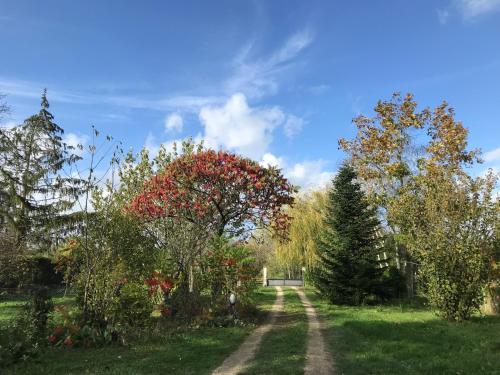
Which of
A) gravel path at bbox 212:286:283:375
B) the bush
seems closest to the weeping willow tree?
gravel path at bbox 212:286:283:375

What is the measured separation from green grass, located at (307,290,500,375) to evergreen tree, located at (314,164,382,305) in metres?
5.62

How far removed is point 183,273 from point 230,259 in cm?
163

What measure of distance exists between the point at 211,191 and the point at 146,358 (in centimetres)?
761

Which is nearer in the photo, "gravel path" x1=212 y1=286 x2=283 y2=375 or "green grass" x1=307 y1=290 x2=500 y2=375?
"gravel path" x1=212 y1=286 x2=283 y2=375

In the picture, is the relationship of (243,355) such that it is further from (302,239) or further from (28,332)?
(302,239)

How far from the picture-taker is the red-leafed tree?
15.4m

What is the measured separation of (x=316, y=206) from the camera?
34.7 metres

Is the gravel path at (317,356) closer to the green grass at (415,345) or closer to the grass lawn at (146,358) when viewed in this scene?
the green grass at (415,345)

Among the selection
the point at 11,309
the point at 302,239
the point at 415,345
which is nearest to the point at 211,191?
the point at 415,345

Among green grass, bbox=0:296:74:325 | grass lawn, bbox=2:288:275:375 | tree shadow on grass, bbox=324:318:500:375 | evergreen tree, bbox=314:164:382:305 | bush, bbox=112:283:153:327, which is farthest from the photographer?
evergreen tree, bbox=314:164:382:305

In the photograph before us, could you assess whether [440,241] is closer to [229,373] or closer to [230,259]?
[230,259]

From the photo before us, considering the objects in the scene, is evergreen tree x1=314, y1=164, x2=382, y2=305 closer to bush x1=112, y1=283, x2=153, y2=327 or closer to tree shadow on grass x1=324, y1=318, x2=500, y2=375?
tree shadow on grass x1=324, y1=318, x2=500, y2=375

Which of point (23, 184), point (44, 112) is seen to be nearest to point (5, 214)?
point (23, 184)

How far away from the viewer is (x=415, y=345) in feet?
33.4
